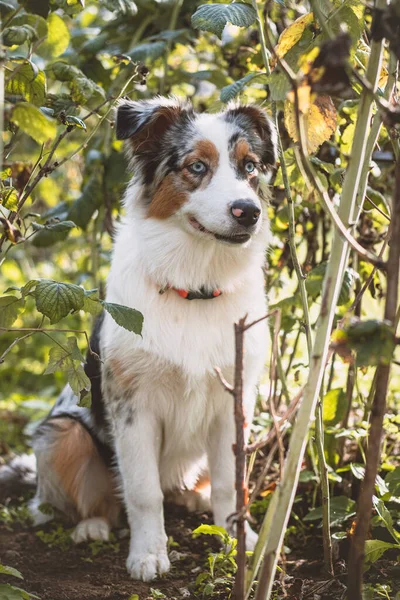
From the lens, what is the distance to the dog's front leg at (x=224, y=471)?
3217 millimetres

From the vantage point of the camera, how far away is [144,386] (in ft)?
9.98

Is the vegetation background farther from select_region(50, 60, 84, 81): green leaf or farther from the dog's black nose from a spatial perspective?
the dog's black nose

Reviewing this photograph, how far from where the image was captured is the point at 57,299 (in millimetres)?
2180

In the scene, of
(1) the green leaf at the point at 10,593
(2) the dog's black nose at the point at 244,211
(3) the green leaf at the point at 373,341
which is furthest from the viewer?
(2) the dog's black nose at the point at 244,211

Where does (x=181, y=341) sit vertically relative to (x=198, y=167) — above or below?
below

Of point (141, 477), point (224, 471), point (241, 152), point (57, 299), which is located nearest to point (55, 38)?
point (241, 152)

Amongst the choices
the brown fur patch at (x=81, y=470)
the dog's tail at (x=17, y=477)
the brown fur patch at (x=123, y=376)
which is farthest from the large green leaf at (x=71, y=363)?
the dog's tail at (x=17, y=477)

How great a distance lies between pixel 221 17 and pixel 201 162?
0.87 m

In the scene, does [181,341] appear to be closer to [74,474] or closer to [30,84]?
[74,474]

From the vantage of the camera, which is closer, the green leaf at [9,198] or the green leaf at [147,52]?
the green leaf at [9,198]

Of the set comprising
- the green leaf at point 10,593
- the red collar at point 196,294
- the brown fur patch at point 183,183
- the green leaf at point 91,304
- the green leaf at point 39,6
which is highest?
the green leaf at point 39,6

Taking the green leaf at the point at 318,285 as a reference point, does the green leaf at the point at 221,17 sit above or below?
above

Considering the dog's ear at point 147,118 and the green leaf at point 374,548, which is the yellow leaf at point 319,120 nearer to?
the dog's ear at point 147,118

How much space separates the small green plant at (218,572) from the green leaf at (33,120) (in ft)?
4.51
